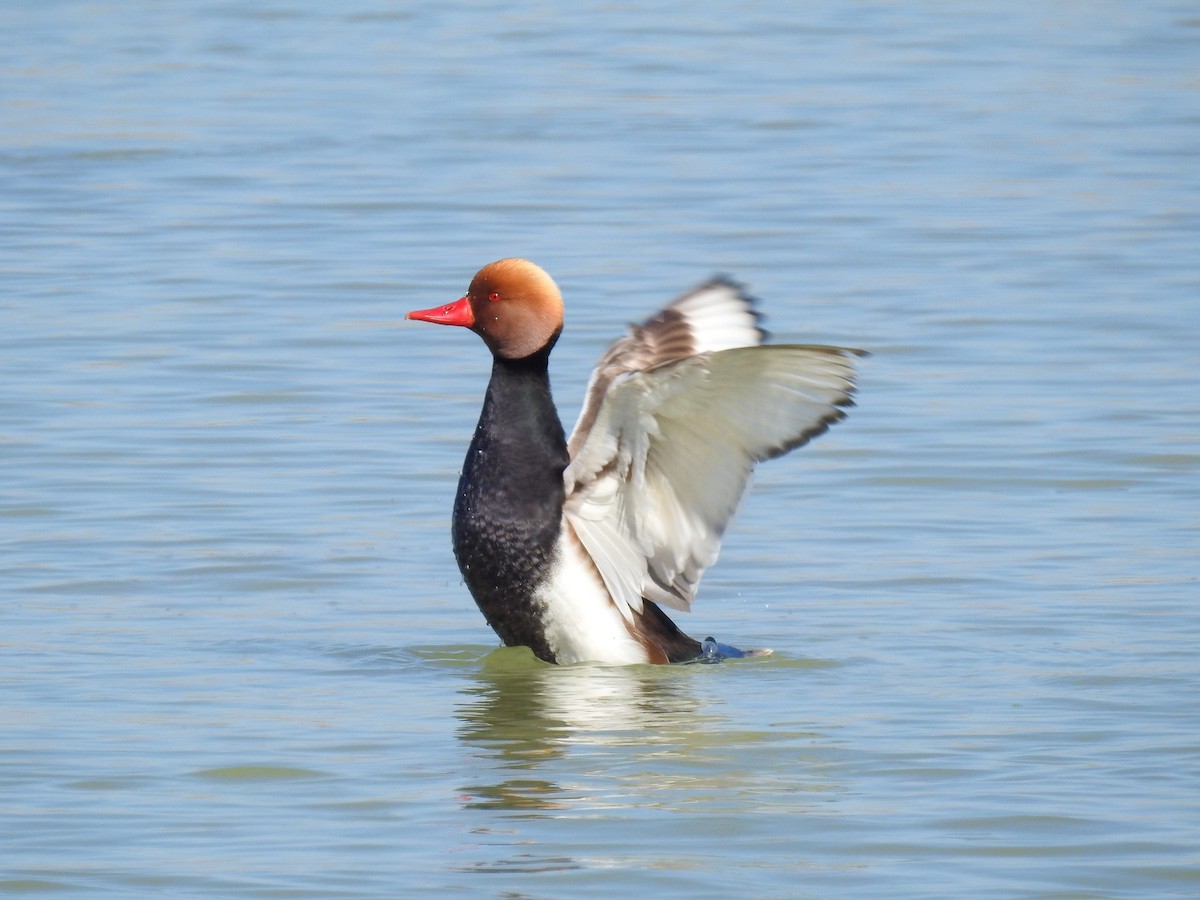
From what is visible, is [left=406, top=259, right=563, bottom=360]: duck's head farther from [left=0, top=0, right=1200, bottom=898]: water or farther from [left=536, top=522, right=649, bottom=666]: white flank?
[left=0, top=0, right=1200, bottom=898]: water

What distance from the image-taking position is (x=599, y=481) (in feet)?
23.4

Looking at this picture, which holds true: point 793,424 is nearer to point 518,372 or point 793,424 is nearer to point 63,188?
point 518,372

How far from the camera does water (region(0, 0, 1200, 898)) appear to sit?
5898 mm

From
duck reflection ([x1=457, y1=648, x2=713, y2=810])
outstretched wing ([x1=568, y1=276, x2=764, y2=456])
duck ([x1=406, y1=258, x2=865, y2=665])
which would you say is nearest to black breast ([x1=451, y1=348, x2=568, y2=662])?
duck ([x1=406, y1=258, x2=865, y2=665])

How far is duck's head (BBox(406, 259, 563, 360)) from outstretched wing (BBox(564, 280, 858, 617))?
0.23 m

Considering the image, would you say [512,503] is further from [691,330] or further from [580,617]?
[691,330]

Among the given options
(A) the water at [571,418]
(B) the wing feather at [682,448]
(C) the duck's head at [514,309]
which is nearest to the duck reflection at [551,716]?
(A) the water at [571,418]

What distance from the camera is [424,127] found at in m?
19.2

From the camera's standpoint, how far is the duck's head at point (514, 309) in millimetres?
7402

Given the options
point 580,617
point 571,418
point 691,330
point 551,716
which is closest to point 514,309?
point 691,330

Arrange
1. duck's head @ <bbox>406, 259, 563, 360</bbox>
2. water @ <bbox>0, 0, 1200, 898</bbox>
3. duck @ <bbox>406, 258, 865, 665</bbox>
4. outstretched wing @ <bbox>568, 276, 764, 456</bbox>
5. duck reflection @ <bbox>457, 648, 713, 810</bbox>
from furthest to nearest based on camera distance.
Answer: outstretched wing @ <bbox>568, 276, 764, 456</bbox>, duck's head @ <bbox>406, 259, 563, 360</bbox>, duck @ <bbox>406, 258, 865, 665</bbox>, duck reflection @ <bbox>457, 648, 713, 810</bbox>, water @ <bbox>0, 0, 1200, 898</bbox>

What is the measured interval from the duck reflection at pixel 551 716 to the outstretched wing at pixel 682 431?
28 centimetres

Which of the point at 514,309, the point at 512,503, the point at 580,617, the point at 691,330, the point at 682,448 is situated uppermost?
the point at 514,309

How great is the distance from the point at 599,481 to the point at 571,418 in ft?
10.5
